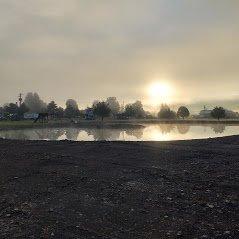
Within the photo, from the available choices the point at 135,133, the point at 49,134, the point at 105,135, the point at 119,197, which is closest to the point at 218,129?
the point at 135,133

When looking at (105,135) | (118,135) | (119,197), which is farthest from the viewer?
(118,135)

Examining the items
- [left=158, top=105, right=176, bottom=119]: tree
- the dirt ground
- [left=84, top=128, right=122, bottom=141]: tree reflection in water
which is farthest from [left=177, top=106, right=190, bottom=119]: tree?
the dirt ground

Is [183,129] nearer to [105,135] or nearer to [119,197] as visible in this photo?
[105,135]

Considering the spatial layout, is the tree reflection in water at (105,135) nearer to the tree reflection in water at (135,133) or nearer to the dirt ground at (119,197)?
the tree reflection in water at (135,133)

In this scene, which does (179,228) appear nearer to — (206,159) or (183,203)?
(183,203)

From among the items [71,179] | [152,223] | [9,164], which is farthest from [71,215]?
[9,164]

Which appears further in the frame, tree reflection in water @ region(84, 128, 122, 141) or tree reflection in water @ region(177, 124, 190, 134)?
tree reflection in water @ region(177, 124, 190, 134)

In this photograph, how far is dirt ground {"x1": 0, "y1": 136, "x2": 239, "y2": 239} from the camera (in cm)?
1071

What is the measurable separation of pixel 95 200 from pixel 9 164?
7.92 m

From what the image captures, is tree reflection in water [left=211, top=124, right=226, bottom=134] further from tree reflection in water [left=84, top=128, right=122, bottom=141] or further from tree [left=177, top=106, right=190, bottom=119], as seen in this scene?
tree [left=177, top=106, right=190, bottom=119]

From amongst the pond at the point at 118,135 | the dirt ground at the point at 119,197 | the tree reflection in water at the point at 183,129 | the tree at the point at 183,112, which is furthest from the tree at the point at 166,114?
the dirt ground at the point at 119,197

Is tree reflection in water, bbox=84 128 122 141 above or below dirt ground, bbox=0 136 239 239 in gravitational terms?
above

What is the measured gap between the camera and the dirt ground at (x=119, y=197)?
422 inches

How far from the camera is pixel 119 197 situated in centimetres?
1348
